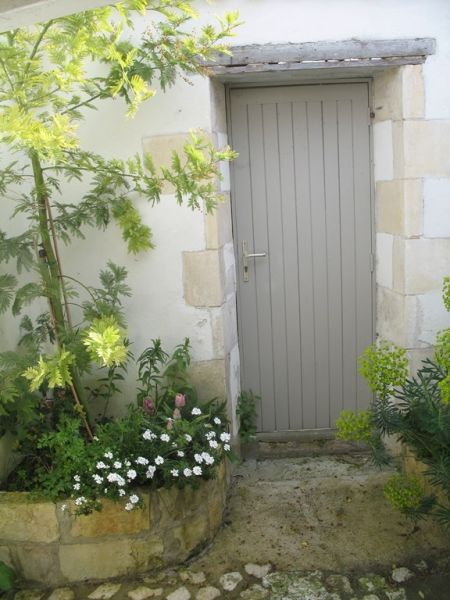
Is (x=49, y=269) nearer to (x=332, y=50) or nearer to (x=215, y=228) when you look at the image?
(x=215, y=228)

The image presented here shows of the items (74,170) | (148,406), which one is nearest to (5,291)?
(74,170)

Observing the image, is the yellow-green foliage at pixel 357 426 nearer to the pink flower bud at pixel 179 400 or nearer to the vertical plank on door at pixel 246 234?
the pink flower bud at pixel 179 400

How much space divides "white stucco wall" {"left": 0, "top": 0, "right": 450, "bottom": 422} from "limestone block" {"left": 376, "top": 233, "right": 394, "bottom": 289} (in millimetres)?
262

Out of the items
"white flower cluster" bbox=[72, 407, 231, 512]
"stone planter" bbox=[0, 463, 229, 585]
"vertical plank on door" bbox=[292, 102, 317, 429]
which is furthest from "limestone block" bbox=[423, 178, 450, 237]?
"stone planter" bbox=[0, 463, 229, 585]

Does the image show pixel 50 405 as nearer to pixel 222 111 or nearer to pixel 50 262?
pixel 50 262

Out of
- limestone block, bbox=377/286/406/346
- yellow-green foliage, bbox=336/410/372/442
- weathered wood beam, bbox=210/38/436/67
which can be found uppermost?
weathered wood beam, bbox=210/38/436/67

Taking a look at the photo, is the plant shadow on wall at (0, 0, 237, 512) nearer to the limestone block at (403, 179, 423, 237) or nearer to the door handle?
the door handle

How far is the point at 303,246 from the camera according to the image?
3828mm

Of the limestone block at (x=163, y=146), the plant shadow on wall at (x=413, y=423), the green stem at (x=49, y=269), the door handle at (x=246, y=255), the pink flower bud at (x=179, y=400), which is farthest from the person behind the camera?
the door handle at (x=246, y=255)

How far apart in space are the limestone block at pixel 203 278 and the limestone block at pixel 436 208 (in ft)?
3.69

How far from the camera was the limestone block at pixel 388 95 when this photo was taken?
3306mm

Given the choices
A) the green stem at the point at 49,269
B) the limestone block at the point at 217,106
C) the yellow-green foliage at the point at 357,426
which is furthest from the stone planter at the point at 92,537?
the limestone block at the point at 217,106

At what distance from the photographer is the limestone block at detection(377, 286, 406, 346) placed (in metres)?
3.50

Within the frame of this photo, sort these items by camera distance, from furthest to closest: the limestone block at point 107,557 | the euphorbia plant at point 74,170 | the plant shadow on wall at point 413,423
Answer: the limestone block at point 107,557, the plant shadow on wall at point 413,423, the euphorbia plant at point 74,170
